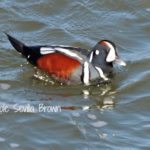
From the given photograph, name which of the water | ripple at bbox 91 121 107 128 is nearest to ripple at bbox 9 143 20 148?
the water

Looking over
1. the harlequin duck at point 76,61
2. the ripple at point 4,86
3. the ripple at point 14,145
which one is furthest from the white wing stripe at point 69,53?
the ripple at point 14,145

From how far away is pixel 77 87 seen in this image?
10344mm

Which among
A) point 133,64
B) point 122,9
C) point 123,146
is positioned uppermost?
Result: point 122,9

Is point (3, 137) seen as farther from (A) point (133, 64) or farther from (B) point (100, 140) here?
(A) point (133, 64)

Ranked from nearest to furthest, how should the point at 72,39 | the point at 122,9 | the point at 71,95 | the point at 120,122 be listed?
1. the point at 120,122
2. the point at 71,95
3. the point at 72,39
4. the point at 122,9

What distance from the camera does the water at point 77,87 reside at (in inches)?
341

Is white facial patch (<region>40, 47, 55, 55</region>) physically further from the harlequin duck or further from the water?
the water

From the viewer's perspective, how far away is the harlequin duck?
10352 mm

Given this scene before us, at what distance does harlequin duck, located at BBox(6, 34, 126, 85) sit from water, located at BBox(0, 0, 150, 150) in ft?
0.54

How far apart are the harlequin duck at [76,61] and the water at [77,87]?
6.5 inches

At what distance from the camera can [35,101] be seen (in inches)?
380

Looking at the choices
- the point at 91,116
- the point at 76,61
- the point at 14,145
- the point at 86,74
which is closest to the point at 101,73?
the point at 86,74

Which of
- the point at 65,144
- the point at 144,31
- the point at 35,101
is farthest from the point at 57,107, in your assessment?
the point at 144,31

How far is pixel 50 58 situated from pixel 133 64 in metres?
1.34
